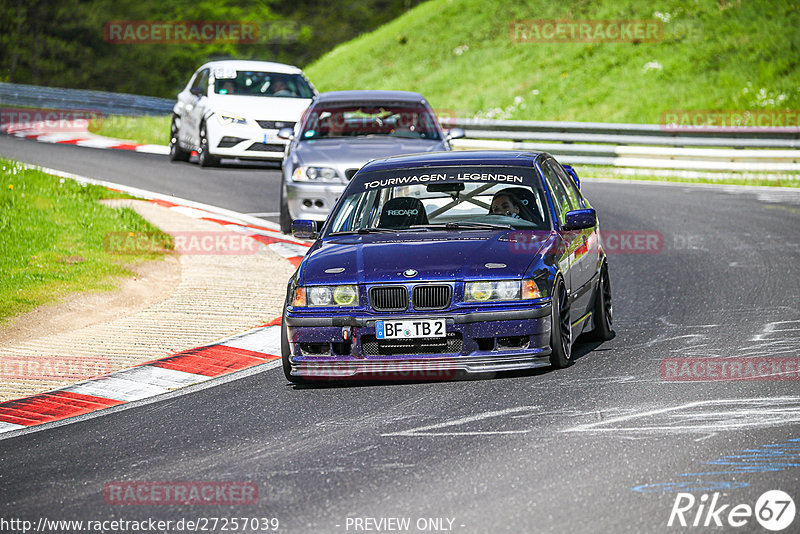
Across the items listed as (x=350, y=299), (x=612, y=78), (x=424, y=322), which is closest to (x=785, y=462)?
(x=424, y=322)

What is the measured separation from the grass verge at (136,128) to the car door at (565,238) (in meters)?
19.4

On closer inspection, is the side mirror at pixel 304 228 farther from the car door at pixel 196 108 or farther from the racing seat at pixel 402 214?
the car door at pixel 196 108

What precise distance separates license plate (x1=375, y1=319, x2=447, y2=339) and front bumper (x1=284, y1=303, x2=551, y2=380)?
0.03 metres

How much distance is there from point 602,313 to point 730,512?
4164 millimetres

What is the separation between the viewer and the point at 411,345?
7.70 meters

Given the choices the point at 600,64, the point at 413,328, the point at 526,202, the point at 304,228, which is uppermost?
the point at 526,202

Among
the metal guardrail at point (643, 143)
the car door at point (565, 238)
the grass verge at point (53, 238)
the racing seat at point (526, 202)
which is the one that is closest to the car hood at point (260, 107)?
the grass verge at point (53, 238)

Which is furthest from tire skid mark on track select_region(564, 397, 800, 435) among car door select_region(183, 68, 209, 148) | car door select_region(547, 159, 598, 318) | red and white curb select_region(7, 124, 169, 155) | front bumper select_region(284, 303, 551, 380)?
red and white curb select_region(7, 124, 169, 155)

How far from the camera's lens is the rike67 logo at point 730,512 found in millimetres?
5145

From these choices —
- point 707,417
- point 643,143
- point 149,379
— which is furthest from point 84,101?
point 707,417

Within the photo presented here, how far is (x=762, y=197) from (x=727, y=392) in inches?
A: 522

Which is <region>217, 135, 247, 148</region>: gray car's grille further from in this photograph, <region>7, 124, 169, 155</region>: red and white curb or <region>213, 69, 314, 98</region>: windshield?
<region>7, 124, 169, 155</region>: red and white curb

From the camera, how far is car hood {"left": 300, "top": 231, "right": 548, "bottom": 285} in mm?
7777

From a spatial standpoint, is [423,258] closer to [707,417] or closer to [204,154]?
[707,417]
